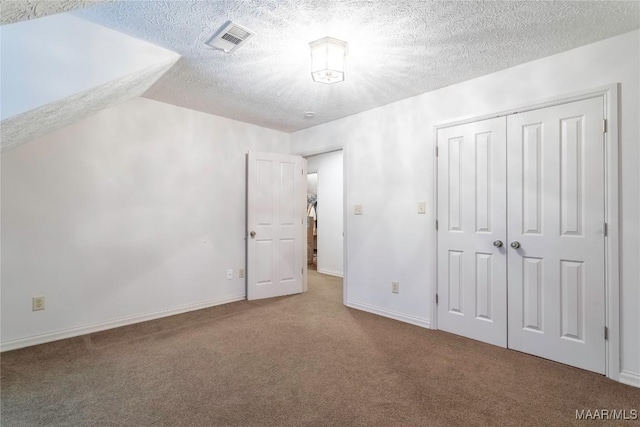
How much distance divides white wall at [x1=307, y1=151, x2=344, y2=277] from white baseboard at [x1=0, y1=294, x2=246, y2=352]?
8.21ft

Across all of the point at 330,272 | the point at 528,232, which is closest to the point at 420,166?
the point at 528,232

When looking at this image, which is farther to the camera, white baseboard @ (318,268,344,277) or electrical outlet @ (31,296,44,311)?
white baseboard @ (318,268,344,277)

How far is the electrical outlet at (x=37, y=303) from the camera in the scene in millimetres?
2727

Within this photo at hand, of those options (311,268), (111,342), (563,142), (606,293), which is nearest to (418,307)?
(606,293)

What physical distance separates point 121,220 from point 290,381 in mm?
2370

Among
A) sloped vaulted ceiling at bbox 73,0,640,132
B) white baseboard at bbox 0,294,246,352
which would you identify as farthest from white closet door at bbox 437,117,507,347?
white baseboard at bbox 0,294,246,352

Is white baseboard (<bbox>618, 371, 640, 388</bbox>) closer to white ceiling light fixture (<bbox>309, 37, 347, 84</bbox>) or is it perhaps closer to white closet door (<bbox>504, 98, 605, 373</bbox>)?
white closet door (<bbox>504, 98, 605, 373</bbox>)

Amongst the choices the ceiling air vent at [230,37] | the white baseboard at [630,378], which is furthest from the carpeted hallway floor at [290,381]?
the ceiling air vent at [230,37]

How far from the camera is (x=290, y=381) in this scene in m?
2.13

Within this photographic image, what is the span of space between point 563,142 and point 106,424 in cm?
350

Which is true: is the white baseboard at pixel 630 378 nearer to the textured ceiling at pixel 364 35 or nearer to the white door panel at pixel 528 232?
the white door panel at pixel 528 232

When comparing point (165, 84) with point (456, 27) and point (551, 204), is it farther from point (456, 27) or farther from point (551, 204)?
point (551, 204)

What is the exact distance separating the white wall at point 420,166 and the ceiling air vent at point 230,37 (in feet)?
6.15

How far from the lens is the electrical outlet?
2727 millimetres
